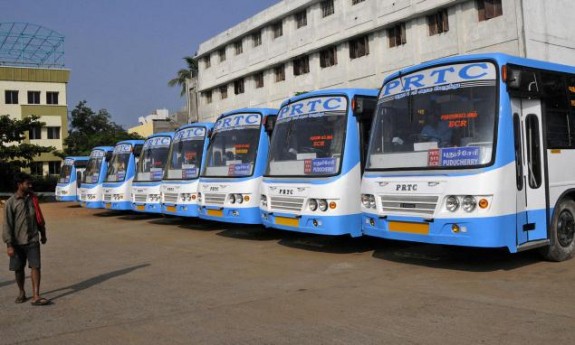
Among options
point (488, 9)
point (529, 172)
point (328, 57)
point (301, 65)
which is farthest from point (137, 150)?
point (301, 65)

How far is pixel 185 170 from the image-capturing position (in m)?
14.0

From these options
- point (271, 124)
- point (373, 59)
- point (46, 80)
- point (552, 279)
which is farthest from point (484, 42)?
point (46, 80)

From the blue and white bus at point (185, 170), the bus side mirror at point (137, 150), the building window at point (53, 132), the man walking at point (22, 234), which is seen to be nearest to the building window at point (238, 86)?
the building window at point (53, 132)

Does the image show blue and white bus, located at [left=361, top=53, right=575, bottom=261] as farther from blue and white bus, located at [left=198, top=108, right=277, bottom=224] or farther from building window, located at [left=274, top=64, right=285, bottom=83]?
building window, located at [left=274, top=64, right=285, bottom=83]

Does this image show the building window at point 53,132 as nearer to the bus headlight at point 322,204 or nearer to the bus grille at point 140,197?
the bus grille at point 140,197

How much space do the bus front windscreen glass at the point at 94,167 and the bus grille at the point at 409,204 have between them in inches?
576

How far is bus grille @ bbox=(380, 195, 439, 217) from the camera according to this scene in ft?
24.3

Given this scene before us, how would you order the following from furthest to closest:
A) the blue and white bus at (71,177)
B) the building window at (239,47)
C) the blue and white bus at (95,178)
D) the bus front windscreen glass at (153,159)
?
the building window at (239,47), the blue and white bus at (71,177), the blue and white bus at (95,178), the bus front windscreen glass at (153,159)

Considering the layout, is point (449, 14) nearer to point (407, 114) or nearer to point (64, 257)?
point (407, 114)

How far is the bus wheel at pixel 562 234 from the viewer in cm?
792

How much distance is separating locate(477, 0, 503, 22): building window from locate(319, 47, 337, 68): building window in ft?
35.9

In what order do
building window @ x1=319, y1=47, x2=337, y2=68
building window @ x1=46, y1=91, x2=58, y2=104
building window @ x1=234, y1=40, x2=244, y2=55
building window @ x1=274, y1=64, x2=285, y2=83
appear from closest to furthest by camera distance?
building window @ x1=319, y1=47, x2=337, y2=68, building window @ x1=274, y1=64, x2=285, y2=83, building window @ x1=234, y1=40, x2=244, y2=55, building window @ x1=46, y1=91, x2=58, y2=104

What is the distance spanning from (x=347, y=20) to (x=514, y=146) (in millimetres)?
25476

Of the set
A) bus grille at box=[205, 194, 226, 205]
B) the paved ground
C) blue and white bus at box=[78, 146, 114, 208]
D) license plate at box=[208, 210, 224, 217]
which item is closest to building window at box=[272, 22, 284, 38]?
blue and white bus at box=[78, 146, 114, 208]
